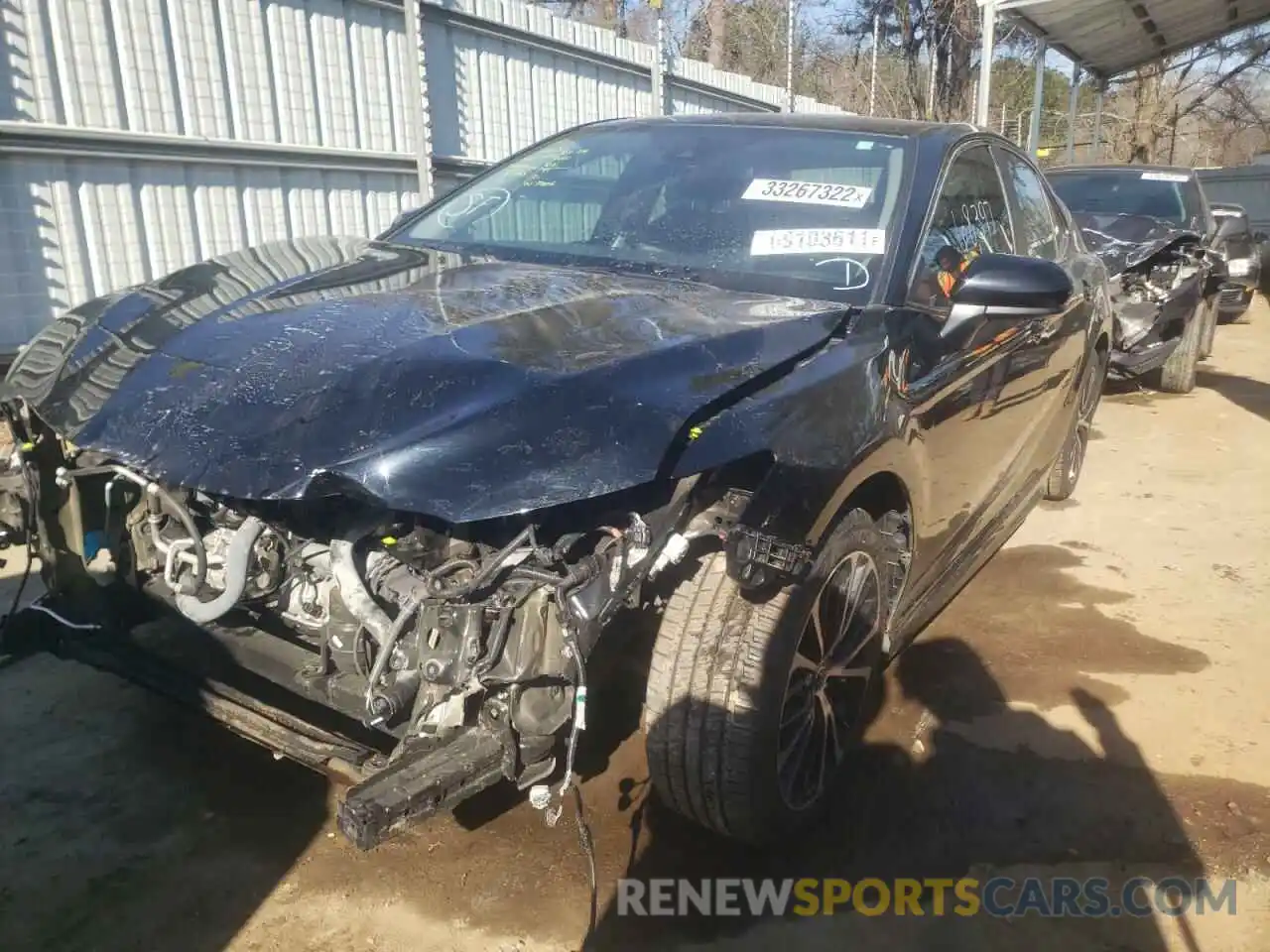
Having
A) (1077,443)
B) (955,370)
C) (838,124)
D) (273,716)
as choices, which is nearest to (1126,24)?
(1077,443)

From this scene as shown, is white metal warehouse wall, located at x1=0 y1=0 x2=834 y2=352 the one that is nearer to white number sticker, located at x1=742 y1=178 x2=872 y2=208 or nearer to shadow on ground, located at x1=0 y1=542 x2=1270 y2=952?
shadow on ground, located at x1=0 y1=542 x2=1270 y2=952

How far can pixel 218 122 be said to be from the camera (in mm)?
6230

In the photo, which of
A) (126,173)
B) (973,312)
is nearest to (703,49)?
(126,173)

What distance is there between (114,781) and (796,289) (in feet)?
7.43

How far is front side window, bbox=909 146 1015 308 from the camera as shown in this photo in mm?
2818

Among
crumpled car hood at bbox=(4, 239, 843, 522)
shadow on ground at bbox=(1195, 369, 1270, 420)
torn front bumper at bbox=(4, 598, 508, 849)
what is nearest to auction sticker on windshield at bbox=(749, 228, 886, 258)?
crumpled car hood at bbox=(4, 239, 843, 522)

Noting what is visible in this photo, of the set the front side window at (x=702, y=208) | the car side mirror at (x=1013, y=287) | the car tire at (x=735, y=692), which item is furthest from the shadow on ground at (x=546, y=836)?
the car side mirror at (x=1013, y=287)

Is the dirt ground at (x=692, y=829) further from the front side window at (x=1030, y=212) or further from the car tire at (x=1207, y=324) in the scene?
the car tire at (x=1207, y=324)

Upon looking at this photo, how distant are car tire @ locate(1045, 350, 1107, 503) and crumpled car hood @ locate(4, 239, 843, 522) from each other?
8.85 ft

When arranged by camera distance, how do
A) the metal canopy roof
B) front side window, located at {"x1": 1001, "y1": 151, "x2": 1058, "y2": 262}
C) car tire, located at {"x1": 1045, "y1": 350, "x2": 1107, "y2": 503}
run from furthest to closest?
the metal canopy roof < car tire, located at {"x1": 1045, "y1": 350, "x2": 1107, "y2": 503} < front side window, located at {"x1": 1001, "y1": 151, "x2": 1058, "y2": 262}

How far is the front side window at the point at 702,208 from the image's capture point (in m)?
2.79

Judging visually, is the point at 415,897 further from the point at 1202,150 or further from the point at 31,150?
the point at 1202,150

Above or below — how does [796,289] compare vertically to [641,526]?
A: above

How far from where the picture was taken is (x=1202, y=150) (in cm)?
3975
